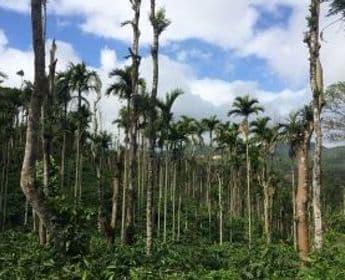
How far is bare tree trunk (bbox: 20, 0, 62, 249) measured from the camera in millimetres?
12928

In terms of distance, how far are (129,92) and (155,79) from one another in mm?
8636

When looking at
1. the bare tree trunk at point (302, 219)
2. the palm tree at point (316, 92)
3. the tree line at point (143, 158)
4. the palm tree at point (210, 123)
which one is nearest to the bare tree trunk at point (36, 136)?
the tree line at point (143, 158)

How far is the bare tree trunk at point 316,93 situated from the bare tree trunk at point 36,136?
8265 millimetres

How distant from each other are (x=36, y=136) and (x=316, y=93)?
990 cm

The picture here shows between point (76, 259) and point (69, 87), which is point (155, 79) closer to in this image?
point (76, 259)

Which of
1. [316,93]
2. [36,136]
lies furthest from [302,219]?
[36,136]

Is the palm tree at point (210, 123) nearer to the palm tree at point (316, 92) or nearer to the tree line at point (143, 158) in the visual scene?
the tree line at point (143, 158)

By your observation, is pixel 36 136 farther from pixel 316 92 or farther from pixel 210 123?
pixel 210 123

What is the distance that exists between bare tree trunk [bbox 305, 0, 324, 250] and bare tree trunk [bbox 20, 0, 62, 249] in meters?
8.26

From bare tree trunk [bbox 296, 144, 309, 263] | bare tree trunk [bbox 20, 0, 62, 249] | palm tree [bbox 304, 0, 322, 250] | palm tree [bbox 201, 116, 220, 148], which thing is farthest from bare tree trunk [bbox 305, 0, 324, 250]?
palm tree [bbox 201, 116, 220, 148]

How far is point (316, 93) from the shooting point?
1905cm

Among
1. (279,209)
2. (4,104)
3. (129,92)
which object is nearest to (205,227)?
(279,209)

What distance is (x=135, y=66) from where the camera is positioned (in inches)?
1067

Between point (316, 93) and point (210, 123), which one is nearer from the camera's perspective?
point (316, 93)
